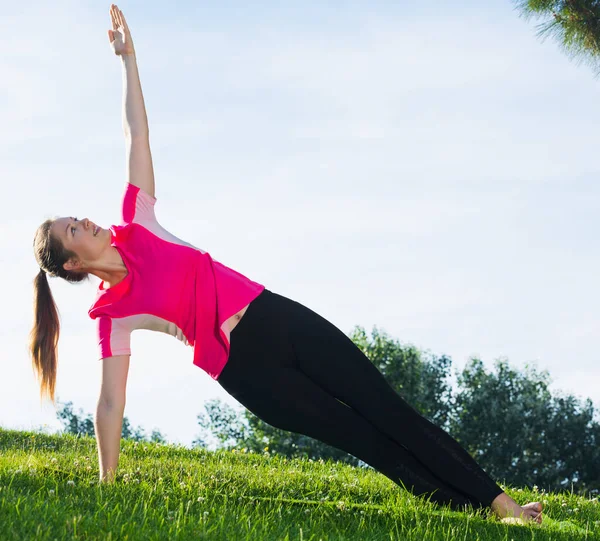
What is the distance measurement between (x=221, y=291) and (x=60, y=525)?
1.72 metres

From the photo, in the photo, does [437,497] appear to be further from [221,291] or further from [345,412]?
[221,291]

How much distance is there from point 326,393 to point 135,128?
2.26 m

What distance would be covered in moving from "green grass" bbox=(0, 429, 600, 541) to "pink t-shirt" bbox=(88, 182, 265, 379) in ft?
2.92

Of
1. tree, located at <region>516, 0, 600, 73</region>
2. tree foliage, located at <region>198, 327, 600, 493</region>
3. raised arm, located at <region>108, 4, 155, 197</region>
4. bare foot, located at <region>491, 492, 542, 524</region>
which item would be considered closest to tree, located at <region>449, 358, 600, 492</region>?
tree foliage, located at <region>198, 327, 600, 493</region>

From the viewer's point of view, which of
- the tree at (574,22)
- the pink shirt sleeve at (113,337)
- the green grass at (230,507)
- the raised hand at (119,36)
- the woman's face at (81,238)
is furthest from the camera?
the tree at (574,22)

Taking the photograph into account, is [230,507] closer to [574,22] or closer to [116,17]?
[116,17]

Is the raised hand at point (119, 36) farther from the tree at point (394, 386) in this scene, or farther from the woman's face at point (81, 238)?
the tree at point (394, 386)

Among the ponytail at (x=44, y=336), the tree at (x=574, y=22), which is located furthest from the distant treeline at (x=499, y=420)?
the ponytail at (x=44, y=336)

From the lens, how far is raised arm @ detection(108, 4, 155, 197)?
5.14 m

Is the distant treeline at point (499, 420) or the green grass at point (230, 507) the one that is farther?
the distant treeline at point (499, 420)

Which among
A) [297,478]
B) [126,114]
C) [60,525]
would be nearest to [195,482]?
[297,478]

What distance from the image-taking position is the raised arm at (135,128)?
514 centimetres

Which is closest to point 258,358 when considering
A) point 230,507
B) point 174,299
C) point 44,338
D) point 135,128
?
point 174,299

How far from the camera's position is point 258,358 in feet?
15.6
